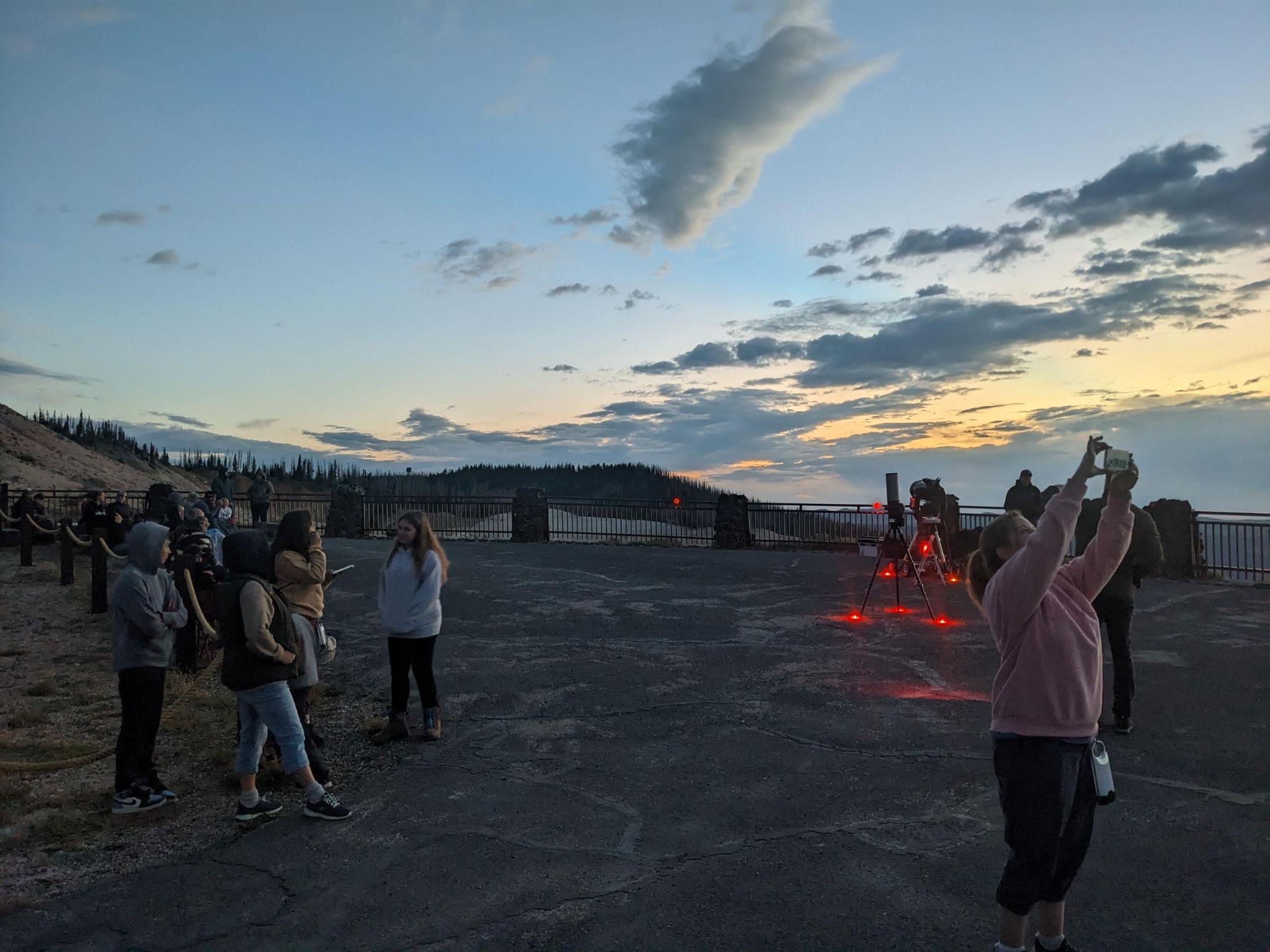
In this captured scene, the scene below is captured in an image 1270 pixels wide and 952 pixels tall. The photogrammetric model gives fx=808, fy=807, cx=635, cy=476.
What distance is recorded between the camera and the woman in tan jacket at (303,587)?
219 inches

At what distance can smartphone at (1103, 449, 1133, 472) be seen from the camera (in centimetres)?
302

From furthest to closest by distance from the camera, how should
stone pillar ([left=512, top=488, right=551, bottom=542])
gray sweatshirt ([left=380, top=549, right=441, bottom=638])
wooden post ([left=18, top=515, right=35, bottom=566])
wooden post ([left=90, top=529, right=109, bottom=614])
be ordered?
stone pillar ([left=512, top=488, right=551, bottom=542]) < wooden post ([left=18, top=515, right=35, bottom=566]) < wooden post ([left=90, top=529, right=109, bottom=614]) < gray sweatshirt ([left=380, top=549, right=441, bottom=638])

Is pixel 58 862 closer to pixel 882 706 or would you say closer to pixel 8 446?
pixel 882 706

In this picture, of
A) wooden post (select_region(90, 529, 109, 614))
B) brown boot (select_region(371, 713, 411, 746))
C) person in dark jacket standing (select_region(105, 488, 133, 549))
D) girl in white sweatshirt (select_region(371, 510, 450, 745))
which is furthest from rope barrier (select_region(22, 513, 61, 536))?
girl in white sweatshirt (select_region(371, 510, 450, 745))

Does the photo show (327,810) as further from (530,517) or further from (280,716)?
(530,517)

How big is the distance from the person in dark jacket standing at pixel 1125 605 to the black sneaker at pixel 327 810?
5.85 metres

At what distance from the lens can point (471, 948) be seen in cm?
360

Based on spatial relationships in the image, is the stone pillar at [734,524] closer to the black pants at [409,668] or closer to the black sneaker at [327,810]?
the black pants at [409,668]

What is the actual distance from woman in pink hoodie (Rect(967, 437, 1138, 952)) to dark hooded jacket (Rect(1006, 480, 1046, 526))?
1096cm

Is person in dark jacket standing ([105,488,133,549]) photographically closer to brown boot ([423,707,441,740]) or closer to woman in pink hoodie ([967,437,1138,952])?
brown boot ([423,707,441,740])

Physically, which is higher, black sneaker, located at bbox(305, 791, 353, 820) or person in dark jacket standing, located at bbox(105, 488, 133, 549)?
person in dark jacket standing, located at bbox(105, 488, 133, 549)

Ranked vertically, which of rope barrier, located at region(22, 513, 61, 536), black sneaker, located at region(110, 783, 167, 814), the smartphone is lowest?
black sneaker, located at region(110, 783, 167, 814)

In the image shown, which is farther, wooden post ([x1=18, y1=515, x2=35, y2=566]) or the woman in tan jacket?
wooden post ([x1=18, y1=515, x2=35, y2=566])

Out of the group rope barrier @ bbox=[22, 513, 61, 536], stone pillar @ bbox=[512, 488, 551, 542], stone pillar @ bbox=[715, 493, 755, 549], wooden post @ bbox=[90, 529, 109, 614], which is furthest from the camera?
stone pillar @ bbox=[512, 488, 551, 542]
